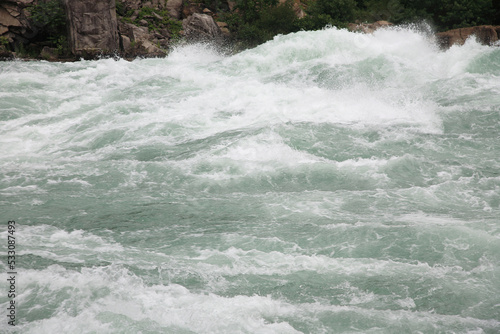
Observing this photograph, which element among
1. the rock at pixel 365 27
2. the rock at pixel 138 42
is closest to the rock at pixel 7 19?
the rock at pixel 138 42

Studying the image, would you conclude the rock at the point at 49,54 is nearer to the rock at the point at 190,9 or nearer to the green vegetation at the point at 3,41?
the green vegetation at the point at 3,41

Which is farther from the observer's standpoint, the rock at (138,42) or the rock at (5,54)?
the rock at (138,42)

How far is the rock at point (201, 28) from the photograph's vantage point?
67.3 feet

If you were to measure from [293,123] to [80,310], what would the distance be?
636 centimetres

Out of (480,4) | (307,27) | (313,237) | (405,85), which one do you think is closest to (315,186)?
(313,237)

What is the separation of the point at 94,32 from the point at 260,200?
1406 cm

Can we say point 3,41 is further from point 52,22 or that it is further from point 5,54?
point 52,22

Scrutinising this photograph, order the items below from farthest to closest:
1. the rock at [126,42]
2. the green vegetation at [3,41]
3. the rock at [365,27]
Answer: the rock at [365,27], the rock at [126,42], the green vegetation at [3,41]

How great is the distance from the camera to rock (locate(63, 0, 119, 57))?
1844 cm

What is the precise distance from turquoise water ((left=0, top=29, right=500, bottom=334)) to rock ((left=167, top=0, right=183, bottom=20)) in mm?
9860

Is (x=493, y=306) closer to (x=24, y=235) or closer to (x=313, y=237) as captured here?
(x=313, y=237)

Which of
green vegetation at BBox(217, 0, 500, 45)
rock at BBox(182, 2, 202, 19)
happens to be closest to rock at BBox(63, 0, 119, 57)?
rock at BBox(182, 2, 202, 19)

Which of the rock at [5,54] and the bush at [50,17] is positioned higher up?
the bush at [50,17]

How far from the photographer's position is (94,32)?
18609mm
